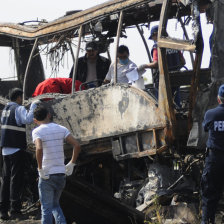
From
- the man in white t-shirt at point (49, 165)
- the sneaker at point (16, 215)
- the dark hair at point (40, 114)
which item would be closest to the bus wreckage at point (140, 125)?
the sneaker at point (16, 215)

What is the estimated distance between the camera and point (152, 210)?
26.6 feet

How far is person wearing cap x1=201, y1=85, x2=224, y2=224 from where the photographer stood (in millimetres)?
7168

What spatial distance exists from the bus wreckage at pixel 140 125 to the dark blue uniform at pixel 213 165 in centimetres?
63

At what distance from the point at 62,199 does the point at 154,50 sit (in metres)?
2.84

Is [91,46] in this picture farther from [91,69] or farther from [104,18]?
[104,18]

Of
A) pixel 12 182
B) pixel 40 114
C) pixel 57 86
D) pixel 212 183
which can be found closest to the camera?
pixel 40 114

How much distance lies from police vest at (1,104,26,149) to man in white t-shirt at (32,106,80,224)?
2.71m

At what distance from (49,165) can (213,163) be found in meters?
2.00

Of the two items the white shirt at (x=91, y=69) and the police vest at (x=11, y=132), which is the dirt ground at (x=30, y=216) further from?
the white shirt at (x=91, y=69)

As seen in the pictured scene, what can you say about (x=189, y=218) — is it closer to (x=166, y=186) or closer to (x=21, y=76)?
(x=166, y=186)

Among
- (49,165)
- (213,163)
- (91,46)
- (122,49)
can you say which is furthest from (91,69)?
(213,163)

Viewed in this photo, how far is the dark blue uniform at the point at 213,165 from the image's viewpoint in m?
7.17

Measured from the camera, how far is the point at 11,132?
9.81 m

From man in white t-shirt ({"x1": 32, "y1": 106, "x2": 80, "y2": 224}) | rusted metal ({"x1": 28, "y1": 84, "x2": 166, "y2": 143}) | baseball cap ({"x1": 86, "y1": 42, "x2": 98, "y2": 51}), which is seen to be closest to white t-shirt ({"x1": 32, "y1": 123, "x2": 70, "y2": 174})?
man in white t-shirt ({"x1": 32, "y1": 106, "x2": 80, "y2": 224})
